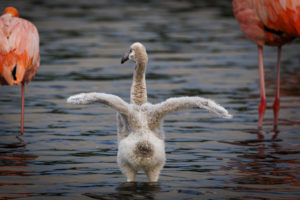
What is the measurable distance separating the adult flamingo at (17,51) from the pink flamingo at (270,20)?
10.1ft

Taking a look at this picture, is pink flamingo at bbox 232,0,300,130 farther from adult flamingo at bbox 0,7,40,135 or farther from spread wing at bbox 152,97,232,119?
spread wing at bbox 152,97,232,119

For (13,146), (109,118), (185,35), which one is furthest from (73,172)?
(185,35)

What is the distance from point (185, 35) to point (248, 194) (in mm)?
14964

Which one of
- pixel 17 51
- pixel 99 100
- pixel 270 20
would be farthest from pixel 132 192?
pixel 270 20

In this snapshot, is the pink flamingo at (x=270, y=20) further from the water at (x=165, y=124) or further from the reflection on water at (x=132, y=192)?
the reflection on water at (x=132, y=192)

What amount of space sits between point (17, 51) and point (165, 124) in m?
2.42

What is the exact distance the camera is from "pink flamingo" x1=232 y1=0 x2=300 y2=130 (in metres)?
9.91

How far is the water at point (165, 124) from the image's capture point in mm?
7367

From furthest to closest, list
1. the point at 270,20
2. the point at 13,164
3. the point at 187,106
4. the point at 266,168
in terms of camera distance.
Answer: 1. the point at 270,20
2. the point at 13,164
3. the point at 266,168
4. the point at 187,106

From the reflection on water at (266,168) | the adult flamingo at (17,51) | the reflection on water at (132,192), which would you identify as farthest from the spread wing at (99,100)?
the adult flamingo at (17,51)

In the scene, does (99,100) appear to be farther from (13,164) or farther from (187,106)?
(13,164)

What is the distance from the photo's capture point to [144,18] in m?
26.0

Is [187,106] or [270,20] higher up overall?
[270,20]

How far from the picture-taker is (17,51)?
9.94m
